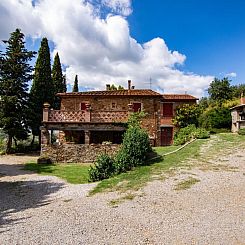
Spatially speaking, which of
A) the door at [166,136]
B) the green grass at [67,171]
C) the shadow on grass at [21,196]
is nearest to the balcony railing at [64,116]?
the green grass at [67,171]

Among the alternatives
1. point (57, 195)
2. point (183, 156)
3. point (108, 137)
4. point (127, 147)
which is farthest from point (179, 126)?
point (57, 195)

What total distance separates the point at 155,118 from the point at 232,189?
16.4 metres

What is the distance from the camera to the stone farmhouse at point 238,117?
940 inches

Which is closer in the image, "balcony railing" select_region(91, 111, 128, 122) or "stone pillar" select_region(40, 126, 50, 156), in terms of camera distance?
"stone pillar" select_region(40, 126, 50, 156)

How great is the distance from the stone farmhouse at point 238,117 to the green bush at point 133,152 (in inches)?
465

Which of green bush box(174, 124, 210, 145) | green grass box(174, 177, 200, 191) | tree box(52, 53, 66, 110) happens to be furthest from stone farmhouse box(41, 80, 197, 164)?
green grass box(174, 177, 200, 191)

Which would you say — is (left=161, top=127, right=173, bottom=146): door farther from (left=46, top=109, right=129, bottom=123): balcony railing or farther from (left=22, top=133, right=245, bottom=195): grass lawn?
(left=46, top=109, right=129, bottom=123): balcony railing

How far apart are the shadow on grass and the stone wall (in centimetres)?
620

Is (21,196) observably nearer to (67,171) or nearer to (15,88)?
(67,171)

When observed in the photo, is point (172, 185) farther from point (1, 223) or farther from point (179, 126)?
point (179, 126)

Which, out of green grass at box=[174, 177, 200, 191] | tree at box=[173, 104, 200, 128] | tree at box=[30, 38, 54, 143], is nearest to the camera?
green grass at box=[174, 177, 200, 191]

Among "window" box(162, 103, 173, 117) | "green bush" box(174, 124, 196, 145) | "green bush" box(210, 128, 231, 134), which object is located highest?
"window" box(162, 103, 173, 117)

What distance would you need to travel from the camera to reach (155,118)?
26.7 m

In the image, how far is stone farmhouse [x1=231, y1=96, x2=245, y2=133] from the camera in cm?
2388
